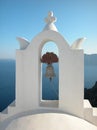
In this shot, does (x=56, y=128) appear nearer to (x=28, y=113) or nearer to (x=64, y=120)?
(x=64, y=120)

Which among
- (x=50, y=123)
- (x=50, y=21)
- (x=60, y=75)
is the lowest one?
(x=50, y=123)

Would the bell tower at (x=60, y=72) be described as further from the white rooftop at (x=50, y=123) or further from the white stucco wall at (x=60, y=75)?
the white rooftop at (x=50, y=123)

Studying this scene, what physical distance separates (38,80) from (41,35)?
1251mm

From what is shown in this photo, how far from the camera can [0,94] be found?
71.2 ft

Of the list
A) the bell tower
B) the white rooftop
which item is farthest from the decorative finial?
the white rooftop

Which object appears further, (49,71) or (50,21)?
(49,71)

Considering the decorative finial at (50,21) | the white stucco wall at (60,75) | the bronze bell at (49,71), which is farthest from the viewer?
the bronze bell at (49,71)

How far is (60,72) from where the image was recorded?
20.8ft

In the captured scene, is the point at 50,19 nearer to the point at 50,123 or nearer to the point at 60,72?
the point at 60,72

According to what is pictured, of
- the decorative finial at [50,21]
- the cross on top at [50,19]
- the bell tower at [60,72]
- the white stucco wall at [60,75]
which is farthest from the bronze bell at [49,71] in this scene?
the cross on top at [50,19]

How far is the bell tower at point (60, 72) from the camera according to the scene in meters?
6.27

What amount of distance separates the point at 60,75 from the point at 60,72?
0.27 ft

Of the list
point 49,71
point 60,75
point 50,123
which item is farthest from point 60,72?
point 50,123

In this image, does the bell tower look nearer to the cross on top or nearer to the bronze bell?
the cross on top
